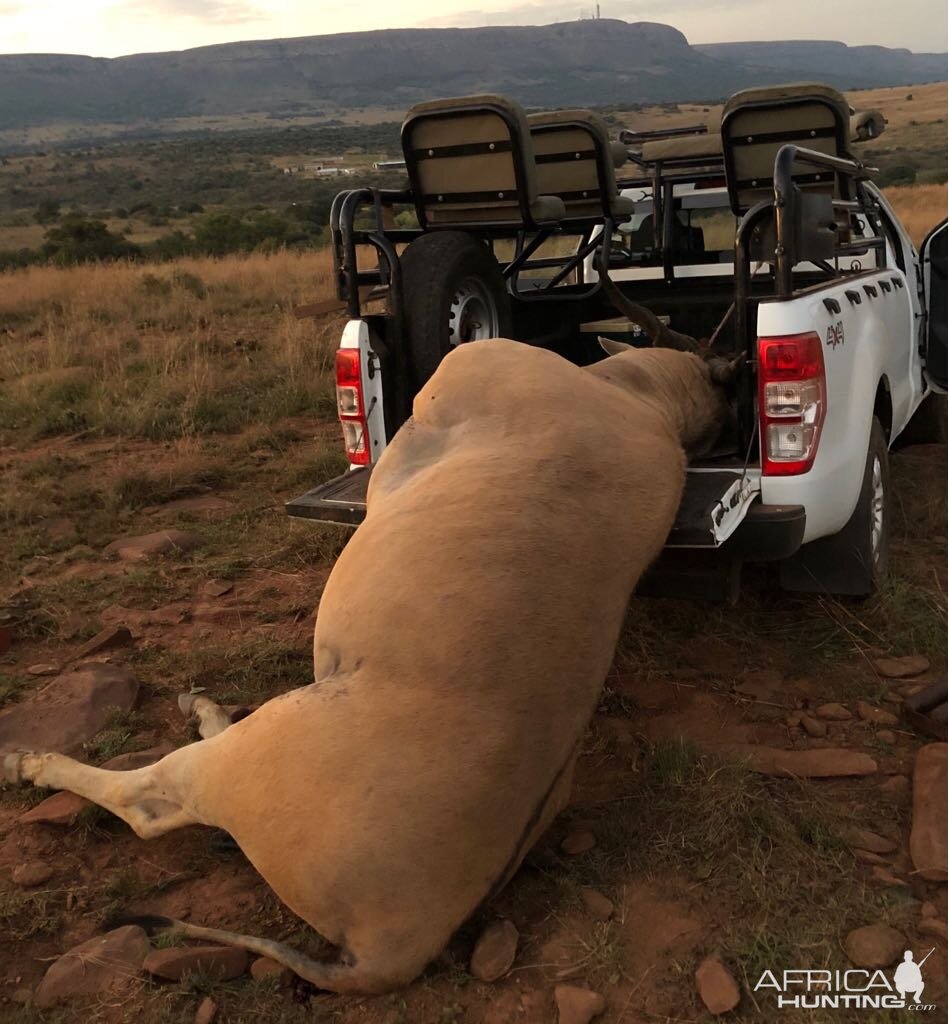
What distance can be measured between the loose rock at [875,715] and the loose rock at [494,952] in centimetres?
182

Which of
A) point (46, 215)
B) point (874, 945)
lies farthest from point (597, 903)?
point (46, 215)

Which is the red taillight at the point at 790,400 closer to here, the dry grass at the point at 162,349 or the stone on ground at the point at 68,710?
the stone on ground at the point at 68,710

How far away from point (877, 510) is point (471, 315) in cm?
217

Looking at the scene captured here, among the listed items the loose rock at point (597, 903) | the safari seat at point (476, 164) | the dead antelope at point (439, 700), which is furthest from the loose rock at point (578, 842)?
the safari seat at point (476, 164)

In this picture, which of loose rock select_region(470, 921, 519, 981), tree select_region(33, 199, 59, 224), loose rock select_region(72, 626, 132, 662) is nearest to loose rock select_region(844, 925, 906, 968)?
loose rock select_region(470, 921, 519, 981)

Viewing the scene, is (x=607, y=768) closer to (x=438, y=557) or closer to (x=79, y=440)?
(x=438, y=557)

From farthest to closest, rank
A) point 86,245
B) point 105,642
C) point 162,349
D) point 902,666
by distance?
point 86,245 < point 162,349 < point 105,642 < point 902,666

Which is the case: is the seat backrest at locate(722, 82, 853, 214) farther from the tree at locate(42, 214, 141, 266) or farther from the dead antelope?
the tree at locate(42, 214, 141, 266)

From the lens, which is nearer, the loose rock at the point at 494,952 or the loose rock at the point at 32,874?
the loose rock at the point at 494,952

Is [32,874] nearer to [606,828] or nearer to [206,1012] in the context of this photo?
[206,1012]

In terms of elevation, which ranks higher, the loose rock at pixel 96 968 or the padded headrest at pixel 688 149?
the padded headrest at pixel 688 149

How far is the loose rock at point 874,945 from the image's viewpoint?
2.71 m

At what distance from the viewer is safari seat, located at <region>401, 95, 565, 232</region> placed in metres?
4.86

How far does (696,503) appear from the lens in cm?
357
